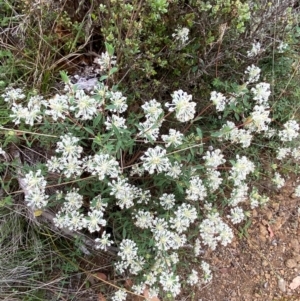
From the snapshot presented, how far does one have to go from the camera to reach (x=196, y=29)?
2371 mm

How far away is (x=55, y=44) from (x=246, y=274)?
165 centimetres

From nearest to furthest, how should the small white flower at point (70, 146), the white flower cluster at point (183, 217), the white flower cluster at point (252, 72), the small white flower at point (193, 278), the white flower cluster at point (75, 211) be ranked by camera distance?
the small white flower at point (70, 146) → the white flower cluster at point (75, 211) → the white flower cluster at point (183, 217) → the white flower cluster at point (252, 72) → the small white flower at point (193, 278)

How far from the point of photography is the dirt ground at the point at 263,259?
285 cm

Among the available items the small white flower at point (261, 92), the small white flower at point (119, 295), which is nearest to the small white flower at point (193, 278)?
the small white flower at point (119, 295)

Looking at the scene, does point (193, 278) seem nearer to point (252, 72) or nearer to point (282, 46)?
point (252, 72)

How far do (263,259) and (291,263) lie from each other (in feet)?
0.55

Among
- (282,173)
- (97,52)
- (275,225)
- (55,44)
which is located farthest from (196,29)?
(275,225)

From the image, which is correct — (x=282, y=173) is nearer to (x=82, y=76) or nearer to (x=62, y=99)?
(x=82, y=76)

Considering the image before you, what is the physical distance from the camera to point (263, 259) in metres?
2.92

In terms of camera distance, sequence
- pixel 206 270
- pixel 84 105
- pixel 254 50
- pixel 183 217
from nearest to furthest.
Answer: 1. pixel 84 105
2. pixel 183 217
3. pixel 254 50
4. pixel 206 270

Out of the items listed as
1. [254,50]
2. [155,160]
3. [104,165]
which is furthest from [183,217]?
[254,50]

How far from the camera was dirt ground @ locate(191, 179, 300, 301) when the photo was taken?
9.36 feet

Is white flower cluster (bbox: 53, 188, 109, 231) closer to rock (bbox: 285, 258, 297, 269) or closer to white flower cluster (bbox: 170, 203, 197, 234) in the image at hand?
white flower cluster (bbox: 170, 203, 197, 234)

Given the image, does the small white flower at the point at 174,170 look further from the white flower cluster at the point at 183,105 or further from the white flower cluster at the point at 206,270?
the white flower cluster at the point at 206,270
